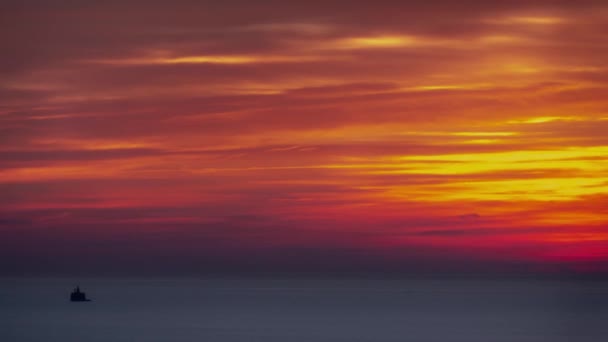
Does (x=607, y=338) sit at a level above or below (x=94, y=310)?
below

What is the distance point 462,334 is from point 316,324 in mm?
11738

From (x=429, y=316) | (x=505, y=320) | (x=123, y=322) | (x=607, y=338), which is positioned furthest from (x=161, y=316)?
(x=607, y=338)

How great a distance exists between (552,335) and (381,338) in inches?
458

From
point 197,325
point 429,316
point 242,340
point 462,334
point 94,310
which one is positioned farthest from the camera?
point 94,310

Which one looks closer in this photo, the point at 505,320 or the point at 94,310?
the point at 505,320

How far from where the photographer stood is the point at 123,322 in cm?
6612

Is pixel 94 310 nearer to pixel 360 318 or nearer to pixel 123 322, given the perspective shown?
pixel 123 322

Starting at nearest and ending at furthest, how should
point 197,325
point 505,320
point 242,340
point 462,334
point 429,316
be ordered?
point 242,340 → point 462,334 → point 197,325 → point 505,320 → point 429,316

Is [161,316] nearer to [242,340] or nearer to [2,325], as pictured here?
[2,325]

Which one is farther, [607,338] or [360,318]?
[360,318]

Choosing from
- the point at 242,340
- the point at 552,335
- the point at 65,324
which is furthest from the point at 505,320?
the point at 65,324

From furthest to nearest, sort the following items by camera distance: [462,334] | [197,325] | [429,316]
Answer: [429,316], [197,325], [462,334]

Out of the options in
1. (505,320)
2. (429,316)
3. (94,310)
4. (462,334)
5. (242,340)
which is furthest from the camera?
(94,310)

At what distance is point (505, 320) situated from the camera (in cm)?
7106
